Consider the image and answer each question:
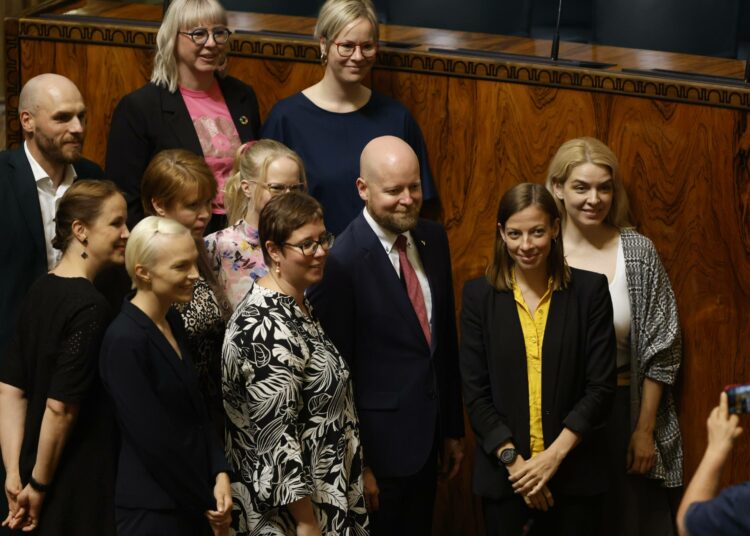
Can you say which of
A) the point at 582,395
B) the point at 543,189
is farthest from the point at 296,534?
the point at 543,189

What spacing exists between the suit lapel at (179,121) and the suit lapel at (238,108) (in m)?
0.13

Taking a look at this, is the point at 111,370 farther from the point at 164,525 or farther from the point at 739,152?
the point at 739,152

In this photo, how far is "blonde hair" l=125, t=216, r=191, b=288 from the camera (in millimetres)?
2746

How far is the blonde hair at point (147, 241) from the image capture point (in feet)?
9.01

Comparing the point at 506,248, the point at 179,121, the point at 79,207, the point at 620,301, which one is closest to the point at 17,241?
the point at 79,207

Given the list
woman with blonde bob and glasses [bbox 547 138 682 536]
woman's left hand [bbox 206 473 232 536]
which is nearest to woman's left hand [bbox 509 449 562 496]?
woman with blonde bob and glasses [bbox 547 138 682 536]

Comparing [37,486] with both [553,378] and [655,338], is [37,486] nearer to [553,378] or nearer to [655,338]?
[553,378]

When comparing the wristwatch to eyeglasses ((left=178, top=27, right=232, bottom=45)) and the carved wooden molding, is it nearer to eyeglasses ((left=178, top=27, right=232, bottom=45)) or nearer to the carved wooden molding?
the carved wooden molding

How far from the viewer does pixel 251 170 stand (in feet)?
10.6

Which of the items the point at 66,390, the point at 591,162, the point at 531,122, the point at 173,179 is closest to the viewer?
the point at 66,390

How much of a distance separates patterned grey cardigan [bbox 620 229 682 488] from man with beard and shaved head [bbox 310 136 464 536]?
1.84 ft

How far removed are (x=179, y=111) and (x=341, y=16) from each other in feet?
1.65

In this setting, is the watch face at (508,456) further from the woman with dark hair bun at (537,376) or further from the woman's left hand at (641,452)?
the woman's left hand at (641,452)

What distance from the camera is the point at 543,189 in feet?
10.4
